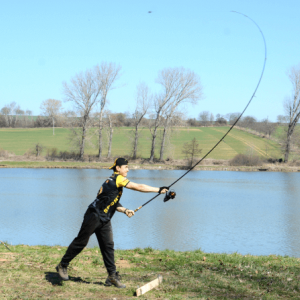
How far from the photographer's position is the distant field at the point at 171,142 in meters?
49.7

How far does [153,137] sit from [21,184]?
2340cm

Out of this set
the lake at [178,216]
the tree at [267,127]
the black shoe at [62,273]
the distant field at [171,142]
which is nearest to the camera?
the black shoe at [62,273]

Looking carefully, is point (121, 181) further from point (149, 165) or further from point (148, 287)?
point (149, 165)

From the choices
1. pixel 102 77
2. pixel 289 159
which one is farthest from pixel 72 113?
pixel 289 159

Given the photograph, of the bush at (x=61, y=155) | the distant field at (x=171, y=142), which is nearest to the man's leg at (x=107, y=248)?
the bush at (x=61, y=155)

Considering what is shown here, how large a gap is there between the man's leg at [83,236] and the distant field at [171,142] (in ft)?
135

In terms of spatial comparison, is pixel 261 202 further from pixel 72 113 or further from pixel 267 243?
pixel 72 113

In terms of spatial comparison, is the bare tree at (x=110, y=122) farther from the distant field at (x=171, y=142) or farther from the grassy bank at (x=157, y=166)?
the grassy bank at (x=157, y=166)

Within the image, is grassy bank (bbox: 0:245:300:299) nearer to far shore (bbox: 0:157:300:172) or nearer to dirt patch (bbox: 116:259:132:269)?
dirt patch (bbox: 116:259:132:269)

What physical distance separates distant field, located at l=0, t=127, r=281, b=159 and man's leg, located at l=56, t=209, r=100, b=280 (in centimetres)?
4105

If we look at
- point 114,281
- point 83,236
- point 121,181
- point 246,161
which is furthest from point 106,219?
point 246,161

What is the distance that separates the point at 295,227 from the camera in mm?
14594

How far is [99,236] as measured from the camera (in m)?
5.63

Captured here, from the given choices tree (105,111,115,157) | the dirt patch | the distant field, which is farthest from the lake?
the distant field
